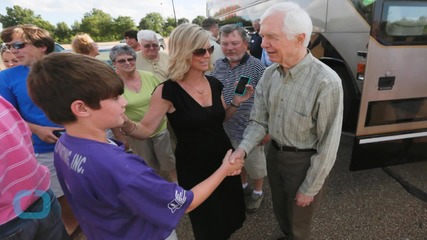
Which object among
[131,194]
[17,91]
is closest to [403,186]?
[131,194]

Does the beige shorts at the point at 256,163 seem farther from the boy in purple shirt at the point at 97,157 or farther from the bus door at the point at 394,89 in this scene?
the boy in purple shirt at the point at 97,157

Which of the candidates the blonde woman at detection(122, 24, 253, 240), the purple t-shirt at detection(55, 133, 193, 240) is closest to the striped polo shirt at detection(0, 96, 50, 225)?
the purple t-shirt at detection(55, 133, 193, 240)

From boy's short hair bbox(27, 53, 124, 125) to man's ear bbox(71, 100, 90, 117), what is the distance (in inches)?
0.4

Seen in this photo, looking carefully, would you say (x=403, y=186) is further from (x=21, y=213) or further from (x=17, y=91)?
(x=17, y=91)

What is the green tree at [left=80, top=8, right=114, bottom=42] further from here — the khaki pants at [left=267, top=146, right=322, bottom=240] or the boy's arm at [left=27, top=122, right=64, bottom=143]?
the khaki pants at [left=267, top=146, right=322, bottom=240]

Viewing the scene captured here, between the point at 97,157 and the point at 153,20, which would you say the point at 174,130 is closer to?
the point at 97,157

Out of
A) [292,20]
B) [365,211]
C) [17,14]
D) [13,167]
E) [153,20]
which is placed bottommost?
[365,211]

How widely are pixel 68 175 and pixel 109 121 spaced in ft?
0.83

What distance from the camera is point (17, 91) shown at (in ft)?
6.58

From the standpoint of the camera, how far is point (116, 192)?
871mm

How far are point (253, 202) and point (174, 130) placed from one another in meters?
1.44

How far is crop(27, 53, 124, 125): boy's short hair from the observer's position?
0.85 m

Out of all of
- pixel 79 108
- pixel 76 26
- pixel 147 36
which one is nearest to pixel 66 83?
pixel 79 108

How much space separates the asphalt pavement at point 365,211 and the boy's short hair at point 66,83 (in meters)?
2.04
